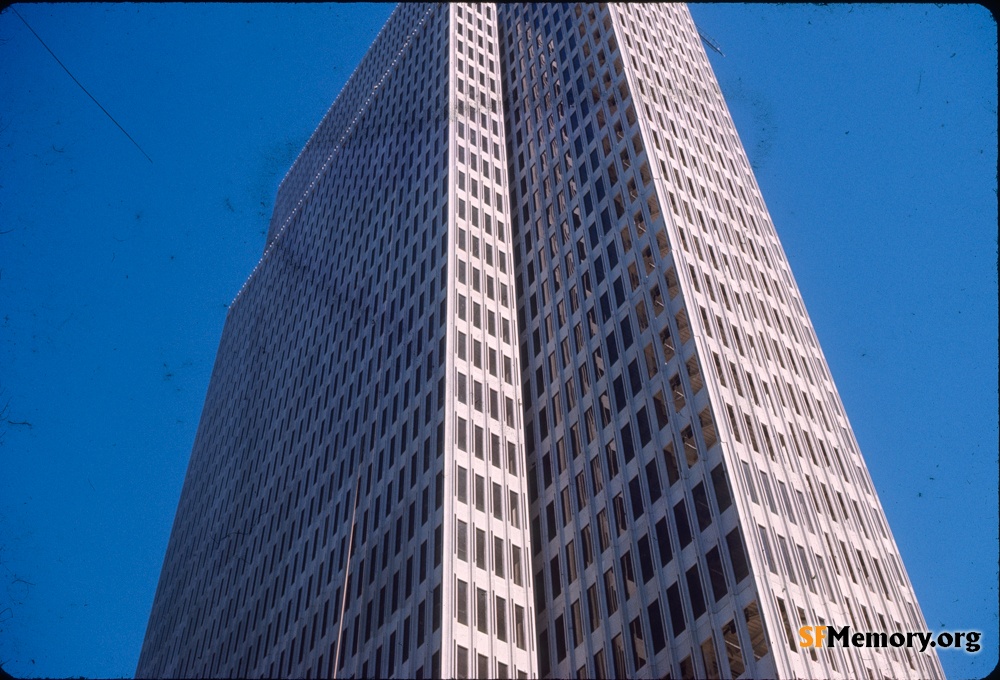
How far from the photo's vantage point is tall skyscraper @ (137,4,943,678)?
163 feet

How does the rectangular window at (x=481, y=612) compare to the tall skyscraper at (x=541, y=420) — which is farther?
the rectangular window at (x=481, y=612)

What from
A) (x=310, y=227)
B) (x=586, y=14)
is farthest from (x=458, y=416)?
(x=310, y=227)

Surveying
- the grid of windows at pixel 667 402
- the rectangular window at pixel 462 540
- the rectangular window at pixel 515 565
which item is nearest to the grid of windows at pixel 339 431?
the rectangular window at pixel 462 540

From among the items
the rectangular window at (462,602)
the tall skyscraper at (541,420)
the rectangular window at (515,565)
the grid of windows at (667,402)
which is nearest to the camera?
the grid of windows at (667,402)

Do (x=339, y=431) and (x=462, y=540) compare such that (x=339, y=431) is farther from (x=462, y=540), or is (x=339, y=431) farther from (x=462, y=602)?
(x=462, y=602)

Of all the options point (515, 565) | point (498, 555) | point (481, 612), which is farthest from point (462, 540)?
point (481, 612)

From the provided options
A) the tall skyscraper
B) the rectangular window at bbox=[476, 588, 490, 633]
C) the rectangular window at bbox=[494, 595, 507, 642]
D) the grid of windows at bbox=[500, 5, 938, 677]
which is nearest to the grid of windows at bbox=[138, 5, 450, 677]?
the tall skyscraper

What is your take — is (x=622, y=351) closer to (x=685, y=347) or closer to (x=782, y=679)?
(x=685, y=347)

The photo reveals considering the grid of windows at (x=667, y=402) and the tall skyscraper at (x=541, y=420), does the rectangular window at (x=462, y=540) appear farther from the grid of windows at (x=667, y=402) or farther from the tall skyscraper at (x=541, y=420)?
the grid of windows at (x=667, y=402)

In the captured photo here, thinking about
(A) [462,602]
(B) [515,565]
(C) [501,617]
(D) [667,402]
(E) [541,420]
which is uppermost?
(E) [541,420]

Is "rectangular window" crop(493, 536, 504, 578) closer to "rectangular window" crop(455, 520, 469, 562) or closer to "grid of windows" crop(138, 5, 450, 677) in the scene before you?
"rectangular window" crop(455, 520, 469, 562)

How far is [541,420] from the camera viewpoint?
6538 centimetres

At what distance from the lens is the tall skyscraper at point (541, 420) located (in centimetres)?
4969

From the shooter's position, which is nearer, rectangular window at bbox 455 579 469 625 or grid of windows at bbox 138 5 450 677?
rectangular window at bbox 455 579 469 625
